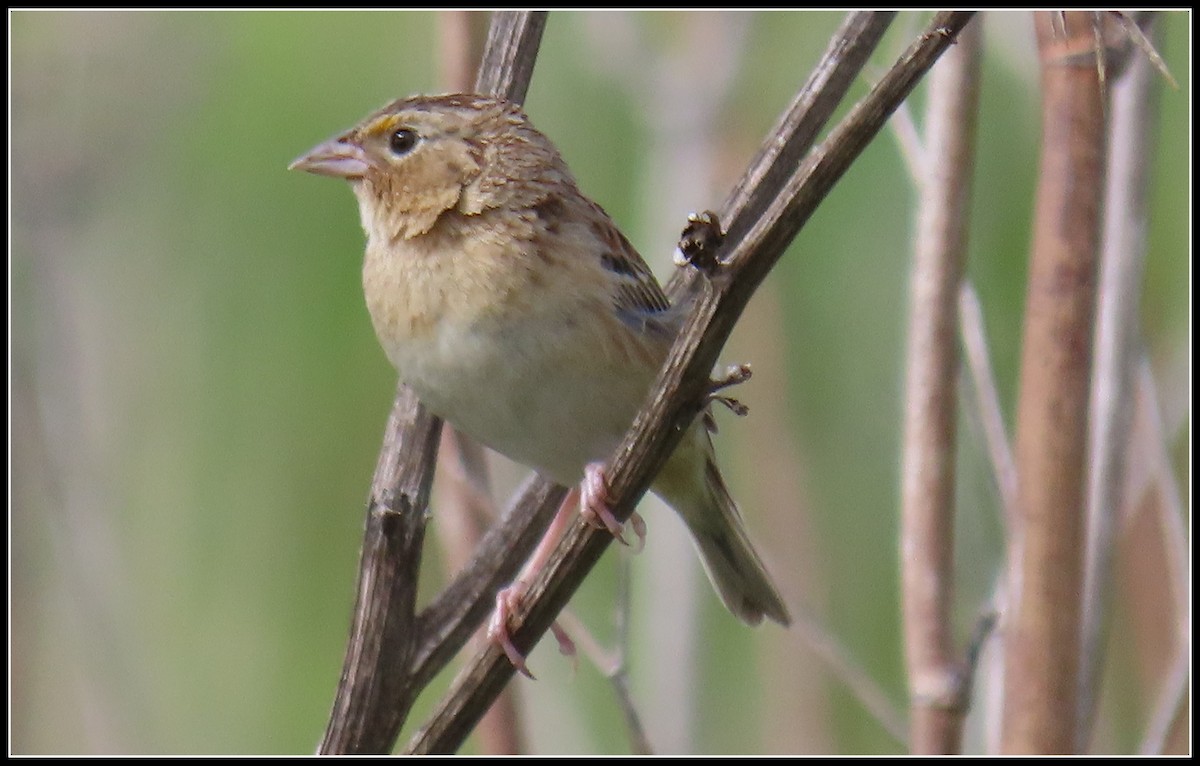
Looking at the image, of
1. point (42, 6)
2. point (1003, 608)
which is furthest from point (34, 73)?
point (1003, 608)

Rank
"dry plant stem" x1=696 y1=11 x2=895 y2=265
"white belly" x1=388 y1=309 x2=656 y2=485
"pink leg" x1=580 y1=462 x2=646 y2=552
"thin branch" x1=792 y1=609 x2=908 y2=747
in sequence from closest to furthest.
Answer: "pink leg" x1=580 y1=462 x2=646 y2=552, "dry plant stem" x1=696 y1=11 x2=895 y2=265, "white belly" x1=388 y1=309 x2=656 y2=485, "thin branch" x1=792 y1=609 x2=908 y2=747

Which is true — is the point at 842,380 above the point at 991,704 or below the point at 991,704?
above

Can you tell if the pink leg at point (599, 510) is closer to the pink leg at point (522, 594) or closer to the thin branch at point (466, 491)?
the pink leg at point (522, 594)

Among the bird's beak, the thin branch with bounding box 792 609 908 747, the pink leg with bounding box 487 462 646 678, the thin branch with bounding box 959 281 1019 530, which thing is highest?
the bird's beak

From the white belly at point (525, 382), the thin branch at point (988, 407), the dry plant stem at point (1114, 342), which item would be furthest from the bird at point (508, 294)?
the dry plant stem at point (1114, 342)

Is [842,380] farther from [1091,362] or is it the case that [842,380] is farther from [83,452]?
[83,452]

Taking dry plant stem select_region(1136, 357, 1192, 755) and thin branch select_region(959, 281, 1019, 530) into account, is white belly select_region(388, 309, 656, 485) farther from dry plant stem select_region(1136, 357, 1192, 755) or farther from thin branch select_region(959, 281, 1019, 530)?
dry plant stem select_region(1136, 357, 1192, 755)

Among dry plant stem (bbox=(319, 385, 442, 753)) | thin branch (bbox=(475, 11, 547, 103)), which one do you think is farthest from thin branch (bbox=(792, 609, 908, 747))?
thin branch (bbox=(475, 11, 547, 103))
